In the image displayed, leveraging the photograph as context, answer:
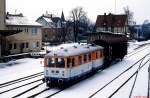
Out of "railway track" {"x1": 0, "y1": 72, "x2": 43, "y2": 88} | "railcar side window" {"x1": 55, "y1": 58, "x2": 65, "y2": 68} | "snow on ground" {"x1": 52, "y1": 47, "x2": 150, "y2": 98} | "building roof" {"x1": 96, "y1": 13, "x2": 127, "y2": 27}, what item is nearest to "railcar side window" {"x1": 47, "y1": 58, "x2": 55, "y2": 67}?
"railcar side window" {"x1": 55, "y1": 58, "x2": 65, "y2": 68}

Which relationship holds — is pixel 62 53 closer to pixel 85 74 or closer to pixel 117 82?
pixel 85 74

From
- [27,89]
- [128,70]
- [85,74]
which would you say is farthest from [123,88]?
[128,70]

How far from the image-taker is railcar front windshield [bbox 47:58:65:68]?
22.1m

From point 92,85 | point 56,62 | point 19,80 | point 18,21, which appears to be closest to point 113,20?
point 18,21

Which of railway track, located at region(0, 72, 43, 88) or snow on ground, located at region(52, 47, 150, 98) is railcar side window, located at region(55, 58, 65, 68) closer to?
snow on ground, located at region(52, 47, 150, 98)

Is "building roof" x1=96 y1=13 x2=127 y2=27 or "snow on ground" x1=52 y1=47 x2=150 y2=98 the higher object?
"building roof" x1=96 y1=13 x2=127 y2=27

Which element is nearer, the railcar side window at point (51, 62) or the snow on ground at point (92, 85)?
the snow on ground at point (92, 85)

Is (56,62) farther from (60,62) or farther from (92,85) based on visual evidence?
(92,85)

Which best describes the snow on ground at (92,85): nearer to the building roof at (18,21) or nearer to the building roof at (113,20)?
the building roof at (18,21)

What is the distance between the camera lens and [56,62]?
22.3 meters

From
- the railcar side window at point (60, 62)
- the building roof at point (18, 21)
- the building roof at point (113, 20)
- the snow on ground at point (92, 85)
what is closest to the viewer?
the snow on ground at point (92, 85)

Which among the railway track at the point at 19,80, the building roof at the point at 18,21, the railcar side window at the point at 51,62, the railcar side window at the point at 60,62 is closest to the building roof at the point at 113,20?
the building roof at the point at 18,21

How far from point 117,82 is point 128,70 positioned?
7.38 m

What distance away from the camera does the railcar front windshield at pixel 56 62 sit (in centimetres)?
2212
